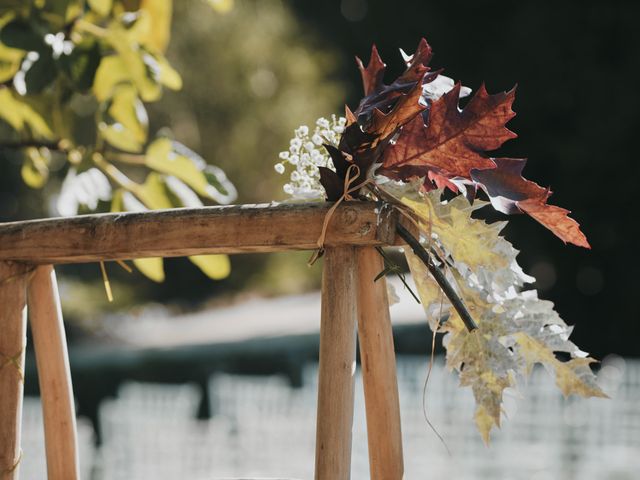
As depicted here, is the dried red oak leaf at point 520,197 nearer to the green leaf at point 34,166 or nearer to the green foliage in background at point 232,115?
the green leaf at point 34,166

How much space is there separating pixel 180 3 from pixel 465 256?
10.4 m

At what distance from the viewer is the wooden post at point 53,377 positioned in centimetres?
83

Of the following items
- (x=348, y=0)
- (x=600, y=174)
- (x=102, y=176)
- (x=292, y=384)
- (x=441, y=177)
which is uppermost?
(x=348, y=0)

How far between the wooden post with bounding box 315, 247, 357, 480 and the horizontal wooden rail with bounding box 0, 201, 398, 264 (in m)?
0.03

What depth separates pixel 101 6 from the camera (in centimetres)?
130

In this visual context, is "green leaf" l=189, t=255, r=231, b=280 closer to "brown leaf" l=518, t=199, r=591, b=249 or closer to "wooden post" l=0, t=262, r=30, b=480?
"wooden post" l=0, t=262, r=30, b=480

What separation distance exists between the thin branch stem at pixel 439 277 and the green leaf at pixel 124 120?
2.03ft

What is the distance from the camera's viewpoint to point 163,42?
4.75 ft

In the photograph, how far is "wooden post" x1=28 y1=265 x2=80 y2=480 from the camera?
827 millimetres

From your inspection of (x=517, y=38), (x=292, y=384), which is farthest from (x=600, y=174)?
(x=292, y=384)

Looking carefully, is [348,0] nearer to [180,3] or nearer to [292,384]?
[180,3]

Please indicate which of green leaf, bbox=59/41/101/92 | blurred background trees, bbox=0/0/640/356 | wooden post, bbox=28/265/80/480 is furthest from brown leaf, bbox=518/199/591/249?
blurred background trees, bbox=0/0/640/356

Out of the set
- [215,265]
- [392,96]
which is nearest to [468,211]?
[392,96]

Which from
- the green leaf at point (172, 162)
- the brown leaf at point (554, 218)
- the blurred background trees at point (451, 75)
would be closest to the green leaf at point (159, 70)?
the green leaf at point (172, 162)
